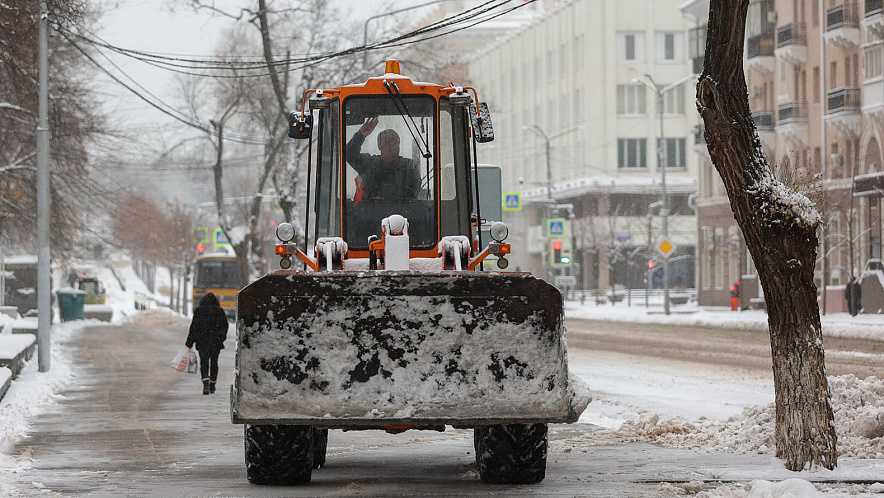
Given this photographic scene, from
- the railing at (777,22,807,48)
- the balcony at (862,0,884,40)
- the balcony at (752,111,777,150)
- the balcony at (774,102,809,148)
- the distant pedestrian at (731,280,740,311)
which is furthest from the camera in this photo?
the balcony at (752,111,777,150)

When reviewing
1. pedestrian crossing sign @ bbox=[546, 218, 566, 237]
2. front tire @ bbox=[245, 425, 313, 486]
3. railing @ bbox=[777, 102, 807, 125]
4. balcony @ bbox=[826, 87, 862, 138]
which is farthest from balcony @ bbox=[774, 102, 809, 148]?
front tire @ bbox=[245, 425, 313, 486]

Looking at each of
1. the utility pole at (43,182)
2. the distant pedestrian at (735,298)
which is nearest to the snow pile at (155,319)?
the distant pedestrian at (735,298)

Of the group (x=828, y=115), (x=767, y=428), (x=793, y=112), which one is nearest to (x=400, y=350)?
(x=767, y=428)

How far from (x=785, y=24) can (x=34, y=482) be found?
4857 cm

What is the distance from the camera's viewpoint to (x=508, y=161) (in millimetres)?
93688

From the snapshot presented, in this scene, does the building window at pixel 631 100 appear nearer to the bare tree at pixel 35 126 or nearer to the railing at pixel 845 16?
the railing at pixel 845 16

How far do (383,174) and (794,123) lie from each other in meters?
44.5

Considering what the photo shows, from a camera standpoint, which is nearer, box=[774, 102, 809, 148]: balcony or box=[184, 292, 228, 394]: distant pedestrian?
box=[184, 292, 228, 394]: distant pedestrian

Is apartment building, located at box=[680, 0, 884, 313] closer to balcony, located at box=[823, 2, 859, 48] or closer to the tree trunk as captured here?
balcony, located at box=[823, 2, 859, 48]

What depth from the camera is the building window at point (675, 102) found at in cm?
8019

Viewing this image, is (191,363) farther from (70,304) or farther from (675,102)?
(675,102)

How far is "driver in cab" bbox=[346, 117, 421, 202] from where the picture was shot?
10945 mm

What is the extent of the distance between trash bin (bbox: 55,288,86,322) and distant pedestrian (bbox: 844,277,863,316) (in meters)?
31.9

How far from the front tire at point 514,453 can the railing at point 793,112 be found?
151 feet
